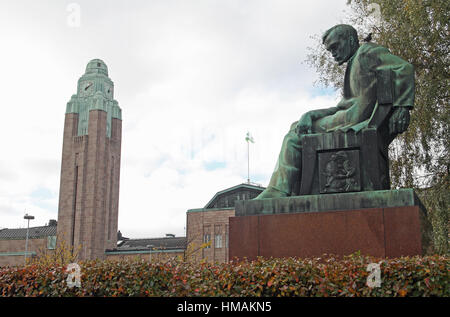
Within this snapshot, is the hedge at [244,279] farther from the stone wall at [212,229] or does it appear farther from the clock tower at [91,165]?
the clock tower at [91,165]

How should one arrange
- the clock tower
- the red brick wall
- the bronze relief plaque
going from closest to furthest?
the bronze relief plaque < the red brick wall < the clock tower

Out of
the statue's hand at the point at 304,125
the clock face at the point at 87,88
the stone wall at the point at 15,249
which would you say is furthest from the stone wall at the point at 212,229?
the statue's hand at the point at 304,125

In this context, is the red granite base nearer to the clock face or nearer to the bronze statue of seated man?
the bronze statue of seated man

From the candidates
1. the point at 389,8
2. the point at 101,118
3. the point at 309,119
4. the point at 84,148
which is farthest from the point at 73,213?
the point at 309,119

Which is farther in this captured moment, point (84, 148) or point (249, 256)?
point (84, 148)

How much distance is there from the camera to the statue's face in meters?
7.68

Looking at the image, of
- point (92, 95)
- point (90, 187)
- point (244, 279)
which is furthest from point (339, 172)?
point (92, 95)

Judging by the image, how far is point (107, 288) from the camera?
18.1 feet

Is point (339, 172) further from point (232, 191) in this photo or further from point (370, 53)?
point (232, 191)

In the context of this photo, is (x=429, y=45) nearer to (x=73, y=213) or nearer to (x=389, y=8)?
(x=389, y=8)

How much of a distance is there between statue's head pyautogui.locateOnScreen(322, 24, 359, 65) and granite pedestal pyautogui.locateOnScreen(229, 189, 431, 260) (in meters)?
2.43

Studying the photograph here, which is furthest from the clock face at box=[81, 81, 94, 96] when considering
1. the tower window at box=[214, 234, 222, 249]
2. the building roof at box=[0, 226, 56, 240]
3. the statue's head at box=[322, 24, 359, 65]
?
the statue's head at box=[322, 24, 359, 65]
